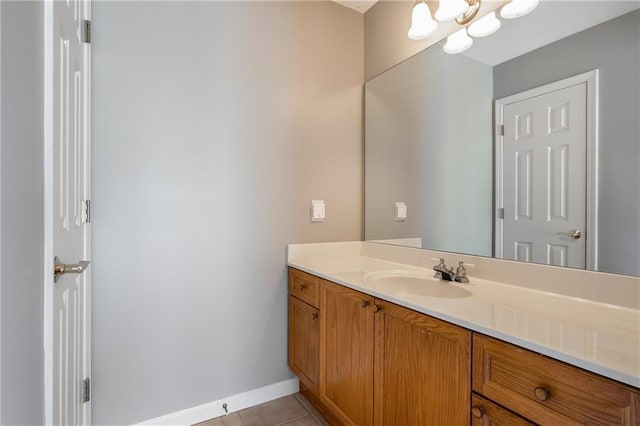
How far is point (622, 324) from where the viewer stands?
86 centimetres

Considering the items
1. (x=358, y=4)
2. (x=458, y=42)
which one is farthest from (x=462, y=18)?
(x=358, y=4)

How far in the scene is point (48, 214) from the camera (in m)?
0.78

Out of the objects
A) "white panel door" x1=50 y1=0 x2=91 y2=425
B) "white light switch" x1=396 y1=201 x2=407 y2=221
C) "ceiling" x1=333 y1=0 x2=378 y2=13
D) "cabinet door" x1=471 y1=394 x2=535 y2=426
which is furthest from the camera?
"ceiling" x1=333 y1=0 x2=378 y2=13

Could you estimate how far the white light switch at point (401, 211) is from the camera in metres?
1.88

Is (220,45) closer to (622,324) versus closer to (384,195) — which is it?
(384,195)

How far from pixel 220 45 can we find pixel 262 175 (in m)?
0.74

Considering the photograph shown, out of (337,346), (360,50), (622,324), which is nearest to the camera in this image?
(622,324)

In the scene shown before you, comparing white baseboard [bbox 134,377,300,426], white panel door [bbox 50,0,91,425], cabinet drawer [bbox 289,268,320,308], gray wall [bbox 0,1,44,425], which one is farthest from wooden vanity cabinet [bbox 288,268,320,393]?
gray wall [bbox 0,1,44,425]

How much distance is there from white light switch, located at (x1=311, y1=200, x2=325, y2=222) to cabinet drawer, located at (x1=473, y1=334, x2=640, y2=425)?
1248mm

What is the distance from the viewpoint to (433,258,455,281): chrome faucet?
141 centimetres

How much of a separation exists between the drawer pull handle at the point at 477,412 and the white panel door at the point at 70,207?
1.13 metres

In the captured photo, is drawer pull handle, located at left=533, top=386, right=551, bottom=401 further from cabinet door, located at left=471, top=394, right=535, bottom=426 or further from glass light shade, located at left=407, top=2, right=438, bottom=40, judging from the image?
glass light shade, located at left=407, top=2, right=438, bottom=40

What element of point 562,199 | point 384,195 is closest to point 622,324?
point 562,199

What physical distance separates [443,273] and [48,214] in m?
1.46
